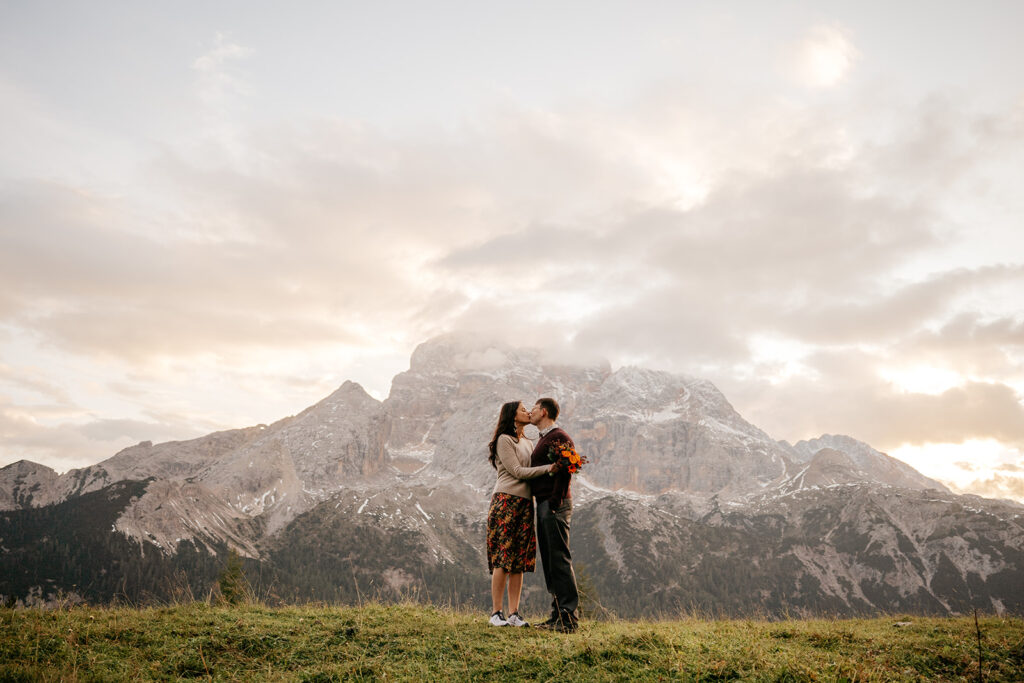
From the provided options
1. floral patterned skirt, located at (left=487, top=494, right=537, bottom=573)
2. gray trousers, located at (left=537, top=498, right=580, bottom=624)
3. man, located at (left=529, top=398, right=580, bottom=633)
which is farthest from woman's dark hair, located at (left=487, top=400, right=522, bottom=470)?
gray trousers, located at (left=537, top=498, right=580, bottom=624)

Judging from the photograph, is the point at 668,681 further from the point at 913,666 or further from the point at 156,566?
the point at 156,566

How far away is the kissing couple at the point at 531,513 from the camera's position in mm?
11742

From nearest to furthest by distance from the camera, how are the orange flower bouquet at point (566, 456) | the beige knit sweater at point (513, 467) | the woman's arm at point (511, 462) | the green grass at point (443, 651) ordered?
the green grass at point (443, 651), the orange flower bouquet at point (566, 456), the woman's arm at point (511, 462), the beige knit sweater at point (513, 467)

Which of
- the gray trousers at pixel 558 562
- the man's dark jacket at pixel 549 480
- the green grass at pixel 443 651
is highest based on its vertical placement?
the man's dark jacket at pixel 549 480

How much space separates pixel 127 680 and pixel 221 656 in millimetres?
1638

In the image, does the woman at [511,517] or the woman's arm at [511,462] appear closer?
the woman's arm at [511,462]

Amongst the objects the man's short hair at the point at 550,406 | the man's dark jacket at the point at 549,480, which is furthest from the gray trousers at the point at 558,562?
the man's short hair at the point at 550,406

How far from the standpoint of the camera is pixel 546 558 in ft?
39.0

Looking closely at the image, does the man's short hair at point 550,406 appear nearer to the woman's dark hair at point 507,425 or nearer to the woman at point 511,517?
the woman at point 511,517

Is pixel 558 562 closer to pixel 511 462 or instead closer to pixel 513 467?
pixel 513 467

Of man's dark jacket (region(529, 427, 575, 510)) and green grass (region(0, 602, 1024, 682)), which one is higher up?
man's dark jacket (region(529, 427, 575, 510))

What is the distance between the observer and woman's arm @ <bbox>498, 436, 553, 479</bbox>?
1171cm

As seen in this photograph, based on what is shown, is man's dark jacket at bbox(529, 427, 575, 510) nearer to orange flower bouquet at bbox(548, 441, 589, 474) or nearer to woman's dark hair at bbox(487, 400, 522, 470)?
orange flower bouquet at bbox(548, 441, 589, 474)

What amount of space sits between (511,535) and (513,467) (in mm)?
1413
